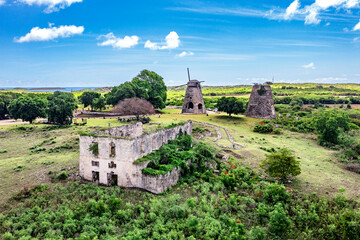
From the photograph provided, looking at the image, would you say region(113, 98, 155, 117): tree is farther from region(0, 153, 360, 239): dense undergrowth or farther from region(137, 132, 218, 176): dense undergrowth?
region(0, 153, 360, 239): dense undergrowth

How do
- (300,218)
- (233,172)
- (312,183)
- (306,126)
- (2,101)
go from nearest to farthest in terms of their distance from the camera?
1. (300,218)
2. (312,183)
3. (233,172)
4. (306,126)
5. (2,101)

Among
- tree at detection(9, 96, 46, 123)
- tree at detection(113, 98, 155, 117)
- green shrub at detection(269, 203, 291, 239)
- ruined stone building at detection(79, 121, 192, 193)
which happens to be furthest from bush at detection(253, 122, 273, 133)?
tree at detection(9, 96, 46, 123)

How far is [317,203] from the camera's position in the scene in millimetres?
15367

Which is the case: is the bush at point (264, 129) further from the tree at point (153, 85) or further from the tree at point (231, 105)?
the tree at point (153, 85)

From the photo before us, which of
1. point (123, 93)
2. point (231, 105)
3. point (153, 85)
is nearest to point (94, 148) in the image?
point (123, 93)

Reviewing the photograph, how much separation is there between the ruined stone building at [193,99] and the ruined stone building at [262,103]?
1090 centimetres

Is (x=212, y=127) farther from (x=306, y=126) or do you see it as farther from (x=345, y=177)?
(x=345, y=177)

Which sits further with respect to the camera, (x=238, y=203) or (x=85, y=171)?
(x=85, y=171)

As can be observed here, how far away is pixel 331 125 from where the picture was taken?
32469mm

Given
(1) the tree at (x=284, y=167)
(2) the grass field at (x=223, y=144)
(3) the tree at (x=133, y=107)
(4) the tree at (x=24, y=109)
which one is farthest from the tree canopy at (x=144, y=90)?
(1) the tree at (x=284, y=167)

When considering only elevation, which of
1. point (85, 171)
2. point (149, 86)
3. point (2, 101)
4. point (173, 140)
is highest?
point (149, 86)

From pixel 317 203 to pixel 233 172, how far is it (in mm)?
6621

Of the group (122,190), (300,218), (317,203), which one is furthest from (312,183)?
(122,190)

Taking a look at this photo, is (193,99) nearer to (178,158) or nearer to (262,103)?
(262,103)
